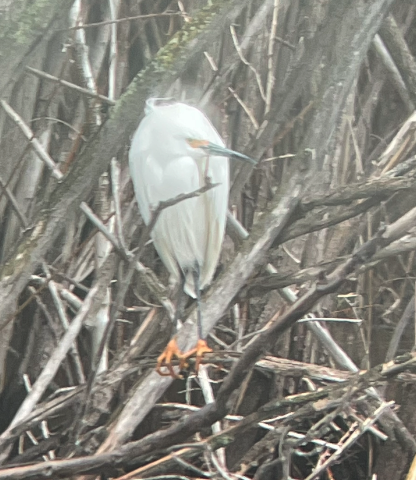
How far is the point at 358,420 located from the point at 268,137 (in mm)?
452

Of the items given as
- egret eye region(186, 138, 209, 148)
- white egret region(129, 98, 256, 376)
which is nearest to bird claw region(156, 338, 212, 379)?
white egret region(129, 98, 256, 376)

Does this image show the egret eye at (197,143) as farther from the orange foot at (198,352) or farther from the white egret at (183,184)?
the orange foot at (198,352)

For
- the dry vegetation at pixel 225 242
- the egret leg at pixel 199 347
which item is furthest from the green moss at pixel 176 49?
the egret leg at pixel 199 347

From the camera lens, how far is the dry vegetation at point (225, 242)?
2.05ft

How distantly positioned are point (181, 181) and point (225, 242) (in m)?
0.24

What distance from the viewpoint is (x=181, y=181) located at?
0.71 meters

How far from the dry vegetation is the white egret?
1.3 inches

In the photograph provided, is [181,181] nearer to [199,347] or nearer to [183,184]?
[183,184]

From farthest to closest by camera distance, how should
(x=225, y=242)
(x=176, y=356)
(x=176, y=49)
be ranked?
(x=225, y=242) < (x=176, y=356) < (x=176, y=49)

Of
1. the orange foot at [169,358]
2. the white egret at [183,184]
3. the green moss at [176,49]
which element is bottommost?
the orange foot at [169,358]

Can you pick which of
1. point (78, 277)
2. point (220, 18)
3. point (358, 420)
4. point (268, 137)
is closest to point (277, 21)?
point (268, 137)

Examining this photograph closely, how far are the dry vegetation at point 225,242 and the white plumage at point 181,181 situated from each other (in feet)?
0.12

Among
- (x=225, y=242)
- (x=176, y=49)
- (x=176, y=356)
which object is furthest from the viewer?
(x=225, y=242)

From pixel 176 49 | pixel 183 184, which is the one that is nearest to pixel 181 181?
pixel 183 184
